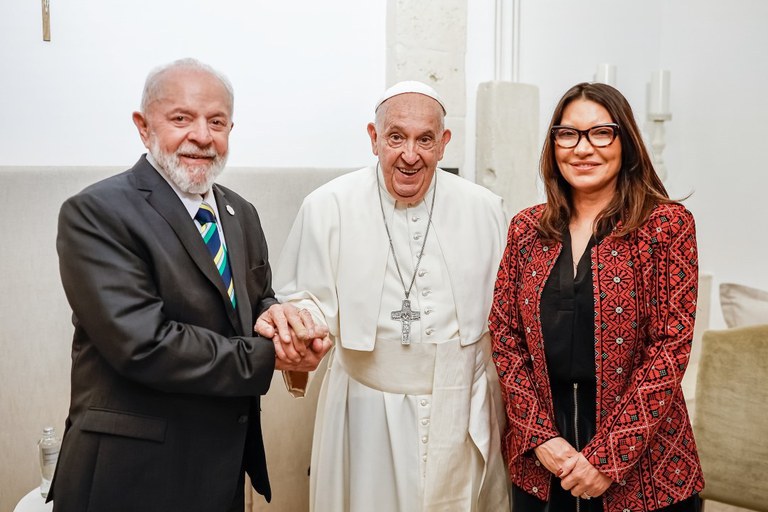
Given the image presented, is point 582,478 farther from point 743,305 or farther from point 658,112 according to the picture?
point 658,112

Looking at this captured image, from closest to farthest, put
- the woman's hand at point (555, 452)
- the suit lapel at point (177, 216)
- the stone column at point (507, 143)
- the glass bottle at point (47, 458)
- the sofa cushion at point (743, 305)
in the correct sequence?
the suit lapel at point (177, 216)
the woman's hand at point (555, 452)
the glass bottle at point (47, 458)
the sofa cushion at point (743, 305)
the stone column at point (507, 143)

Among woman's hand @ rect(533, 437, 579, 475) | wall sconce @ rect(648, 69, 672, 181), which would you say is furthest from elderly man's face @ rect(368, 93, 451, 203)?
wall sconce @ rect(648, 69, 672, 181)

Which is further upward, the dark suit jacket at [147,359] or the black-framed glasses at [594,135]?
the black-framed glasses at [594,135]

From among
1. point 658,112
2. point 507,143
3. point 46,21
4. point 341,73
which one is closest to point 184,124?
point 46,21

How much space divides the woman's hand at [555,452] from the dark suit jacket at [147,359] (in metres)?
0.79

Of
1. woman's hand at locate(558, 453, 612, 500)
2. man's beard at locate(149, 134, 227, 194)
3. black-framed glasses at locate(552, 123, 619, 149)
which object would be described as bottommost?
woman's hand at locate(558, 453, 612, 500)

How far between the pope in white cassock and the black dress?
0.40 meters

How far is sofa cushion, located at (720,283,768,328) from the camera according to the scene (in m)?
3.00

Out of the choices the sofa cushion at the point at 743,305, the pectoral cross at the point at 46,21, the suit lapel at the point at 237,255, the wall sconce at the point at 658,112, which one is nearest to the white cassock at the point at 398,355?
the suit lapel at the point at 237,255

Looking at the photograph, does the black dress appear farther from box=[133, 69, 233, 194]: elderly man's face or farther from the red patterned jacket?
box=[133, 69, 233, 194]: elderly man's face

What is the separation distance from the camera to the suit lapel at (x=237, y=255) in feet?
6.02

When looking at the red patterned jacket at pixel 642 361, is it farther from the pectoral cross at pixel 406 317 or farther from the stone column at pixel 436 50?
the stone column at pixel 436 50

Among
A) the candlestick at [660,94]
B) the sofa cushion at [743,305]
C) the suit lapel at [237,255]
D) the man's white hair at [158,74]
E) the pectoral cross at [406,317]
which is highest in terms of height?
the candlestick at [660,94]

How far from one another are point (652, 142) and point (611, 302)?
8.93ft
